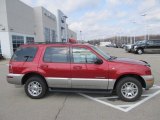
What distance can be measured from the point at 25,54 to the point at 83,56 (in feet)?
6.41

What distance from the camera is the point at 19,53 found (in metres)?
6.67

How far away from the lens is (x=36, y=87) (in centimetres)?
649

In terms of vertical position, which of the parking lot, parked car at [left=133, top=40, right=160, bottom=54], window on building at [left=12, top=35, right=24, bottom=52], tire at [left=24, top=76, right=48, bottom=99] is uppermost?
window on building at [left=12, top=35, right=24, bottom=52]

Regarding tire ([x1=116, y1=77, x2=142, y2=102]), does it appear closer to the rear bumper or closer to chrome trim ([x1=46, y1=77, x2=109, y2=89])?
chrome trim ([x1=46, y1=77, x2=109, y2=89])

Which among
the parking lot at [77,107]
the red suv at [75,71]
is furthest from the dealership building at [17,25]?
the red suv at [75,71]

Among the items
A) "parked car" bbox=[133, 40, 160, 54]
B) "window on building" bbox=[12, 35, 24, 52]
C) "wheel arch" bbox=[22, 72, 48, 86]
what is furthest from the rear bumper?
"parked car" bbox=[133, 40, 160, 54]

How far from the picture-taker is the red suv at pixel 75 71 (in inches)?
233

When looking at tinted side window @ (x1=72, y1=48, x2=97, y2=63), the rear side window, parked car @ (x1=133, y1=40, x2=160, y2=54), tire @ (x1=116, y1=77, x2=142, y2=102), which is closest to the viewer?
tire @ (x1=116, y1=77, x2=142, y2=102)

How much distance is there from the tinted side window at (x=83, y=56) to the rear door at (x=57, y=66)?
0.82 feet

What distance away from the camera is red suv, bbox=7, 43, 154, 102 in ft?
19.5

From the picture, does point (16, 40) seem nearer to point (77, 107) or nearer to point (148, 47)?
point (148, 47)

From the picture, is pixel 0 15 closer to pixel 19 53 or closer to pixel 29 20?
pixel 29 20

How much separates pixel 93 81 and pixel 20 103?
7.55 ft

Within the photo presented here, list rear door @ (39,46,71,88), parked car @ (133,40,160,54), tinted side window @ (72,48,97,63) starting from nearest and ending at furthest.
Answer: tinted side window @ (72,48,97,63) < rear door @ (39,46,71,88) < parked car @ (133,40,160,54)
